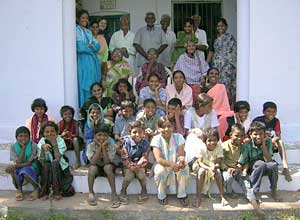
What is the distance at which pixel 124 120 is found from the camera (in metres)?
6.40

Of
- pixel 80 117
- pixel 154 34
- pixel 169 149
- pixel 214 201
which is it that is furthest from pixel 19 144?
pixel 154 34

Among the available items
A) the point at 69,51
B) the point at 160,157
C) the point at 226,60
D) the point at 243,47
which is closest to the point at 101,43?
the point at 69,51

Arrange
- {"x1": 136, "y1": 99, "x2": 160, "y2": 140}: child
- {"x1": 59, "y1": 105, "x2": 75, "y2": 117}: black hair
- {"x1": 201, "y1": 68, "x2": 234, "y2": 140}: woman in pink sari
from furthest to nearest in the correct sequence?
{"x1": 201, "y1": 68, "x2": 234, "y2": 140}: woman in pink sari, {"x1": 59, "y1": 105, "x2": 75, "y2": 117}: black hair, {"x1": 136, "y1": 99, "x2": 160, "y2": 140}: child

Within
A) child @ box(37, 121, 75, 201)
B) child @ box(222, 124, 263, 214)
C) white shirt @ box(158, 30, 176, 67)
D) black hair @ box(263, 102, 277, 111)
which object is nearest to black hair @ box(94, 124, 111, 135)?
child @ box(37, 121, 75, 201)

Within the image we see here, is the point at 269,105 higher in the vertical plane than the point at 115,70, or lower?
lower

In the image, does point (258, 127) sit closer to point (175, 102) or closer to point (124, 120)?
point (175, 102)

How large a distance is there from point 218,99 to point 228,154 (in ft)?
3.51

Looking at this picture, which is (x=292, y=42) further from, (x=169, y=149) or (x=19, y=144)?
(x=19, y=144)

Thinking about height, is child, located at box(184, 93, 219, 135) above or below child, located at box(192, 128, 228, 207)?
above

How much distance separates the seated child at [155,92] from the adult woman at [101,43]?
1.13 metres

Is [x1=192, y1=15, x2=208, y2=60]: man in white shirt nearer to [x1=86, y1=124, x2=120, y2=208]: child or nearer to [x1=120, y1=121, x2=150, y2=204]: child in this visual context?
[x1=120, y1=121, x2=150, y2=204]: child

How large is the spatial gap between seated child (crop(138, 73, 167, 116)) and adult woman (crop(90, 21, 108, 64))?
1.13 m

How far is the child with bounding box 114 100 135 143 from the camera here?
6.32m

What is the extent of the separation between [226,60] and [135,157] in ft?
8.99
